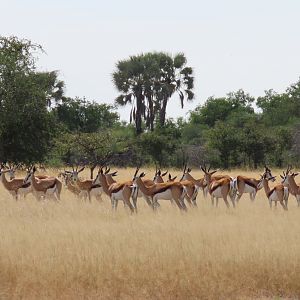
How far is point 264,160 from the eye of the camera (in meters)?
38.0

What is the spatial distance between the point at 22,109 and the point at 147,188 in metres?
11.2

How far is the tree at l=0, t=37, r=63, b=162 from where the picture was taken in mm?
25719

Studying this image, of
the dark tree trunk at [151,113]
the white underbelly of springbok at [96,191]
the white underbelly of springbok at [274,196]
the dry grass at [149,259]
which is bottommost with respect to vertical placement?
the dry grass at [149,259]

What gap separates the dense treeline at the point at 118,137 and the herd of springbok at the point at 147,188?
7633 millimetres

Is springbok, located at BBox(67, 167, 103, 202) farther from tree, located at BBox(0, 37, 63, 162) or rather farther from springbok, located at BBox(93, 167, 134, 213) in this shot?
tree, located at BBox(0, 37, 63, 162)

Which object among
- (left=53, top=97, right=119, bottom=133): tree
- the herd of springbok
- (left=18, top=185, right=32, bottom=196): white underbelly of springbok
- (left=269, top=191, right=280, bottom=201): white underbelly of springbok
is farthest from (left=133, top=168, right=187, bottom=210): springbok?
(left=53, top=97, right=119, bottom=133): tree

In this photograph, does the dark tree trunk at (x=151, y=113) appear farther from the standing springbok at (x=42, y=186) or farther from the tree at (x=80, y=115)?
the standing springbok at (x=42, y=186)

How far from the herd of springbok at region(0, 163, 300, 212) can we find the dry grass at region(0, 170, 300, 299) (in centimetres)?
218

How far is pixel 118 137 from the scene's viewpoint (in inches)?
1694

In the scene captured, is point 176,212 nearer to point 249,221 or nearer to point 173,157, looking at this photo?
point 249,221

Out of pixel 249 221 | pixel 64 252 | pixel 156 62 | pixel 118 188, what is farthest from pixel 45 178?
pixel 156 62

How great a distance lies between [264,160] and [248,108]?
25.7 m

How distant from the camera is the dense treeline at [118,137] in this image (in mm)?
26328

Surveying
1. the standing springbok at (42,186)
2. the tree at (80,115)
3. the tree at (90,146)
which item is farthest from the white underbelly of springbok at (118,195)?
the tree at (80,115)
